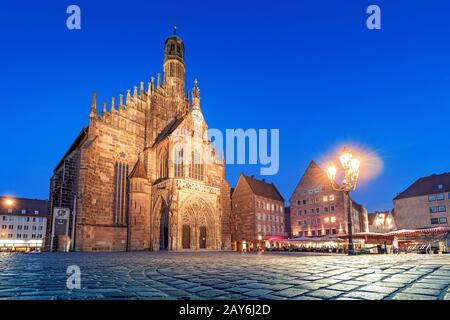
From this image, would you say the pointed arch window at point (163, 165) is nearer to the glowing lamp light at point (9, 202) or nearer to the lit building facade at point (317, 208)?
the lit building facade at point (317, 208)

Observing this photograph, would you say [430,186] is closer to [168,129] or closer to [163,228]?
[168,129]

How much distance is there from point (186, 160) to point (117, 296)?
99.8 ft

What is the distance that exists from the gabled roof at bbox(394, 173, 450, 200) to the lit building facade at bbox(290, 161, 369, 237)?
34.5 ft

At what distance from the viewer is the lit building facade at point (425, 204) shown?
49.6 metres

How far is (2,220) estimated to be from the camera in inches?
2847

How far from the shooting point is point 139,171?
33219mm

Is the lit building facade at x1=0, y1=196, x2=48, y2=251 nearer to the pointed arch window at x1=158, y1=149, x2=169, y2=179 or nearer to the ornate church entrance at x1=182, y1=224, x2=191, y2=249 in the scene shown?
the pointed arch window at x1=158, y1=149, x2=169, y2=179

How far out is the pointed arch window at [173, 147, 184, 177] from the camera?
1310 inches

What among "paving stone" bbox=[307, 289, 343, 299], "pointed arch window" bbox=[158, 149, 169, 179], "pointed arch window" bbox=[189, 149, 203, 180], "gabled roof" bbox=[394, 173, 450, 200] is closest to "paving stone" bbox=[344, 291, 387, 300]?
"paving stone" bbox=[307, 289, 343, 299]

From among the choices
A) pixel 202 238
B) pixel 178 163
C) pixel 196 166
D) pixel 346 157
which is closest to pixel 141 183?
pixel 178 163
